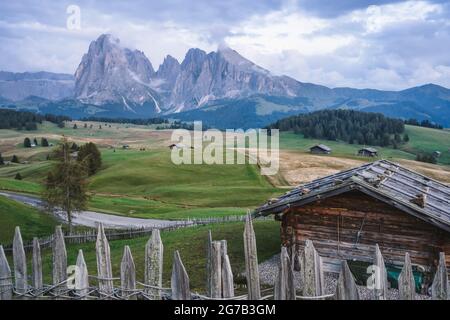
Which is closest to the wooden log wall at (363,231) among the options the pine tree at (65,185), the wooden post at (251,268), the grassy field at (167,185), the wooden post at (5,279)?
the wooden post at (251,268)

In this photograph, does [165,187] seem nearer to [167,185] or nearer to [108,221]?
[167,185]

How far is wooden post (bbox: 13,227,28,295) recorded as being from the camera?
26.2 feet

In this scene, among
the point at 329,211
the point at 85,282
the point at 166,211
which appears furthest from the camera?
the point at 166,211

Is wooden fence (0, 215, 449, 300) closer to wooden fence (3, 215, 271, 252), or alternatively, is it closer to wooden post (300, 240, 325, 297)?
wooden post (300, 240, 325, 297)

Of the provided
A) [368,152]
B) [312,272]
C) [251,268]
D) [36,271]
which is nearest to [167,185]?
[368,152]

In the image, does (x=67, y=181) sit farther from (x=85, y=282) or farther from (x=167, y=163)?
(x=167, y=163)

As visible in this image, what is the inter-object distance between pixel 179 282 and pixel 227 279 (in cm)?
76

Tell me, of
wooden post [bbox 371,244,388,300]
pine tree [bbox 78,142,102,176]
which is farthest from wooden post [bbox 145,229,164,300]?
pine tree [bbox 78,142,102,176]

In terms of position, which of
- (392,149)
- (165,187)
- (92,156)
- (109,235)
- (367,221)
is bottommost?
(165,187)

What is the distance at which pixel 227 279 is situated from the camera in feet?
22.1

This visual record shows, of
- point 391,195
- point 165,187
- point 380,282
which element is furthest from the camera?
point 165,187
